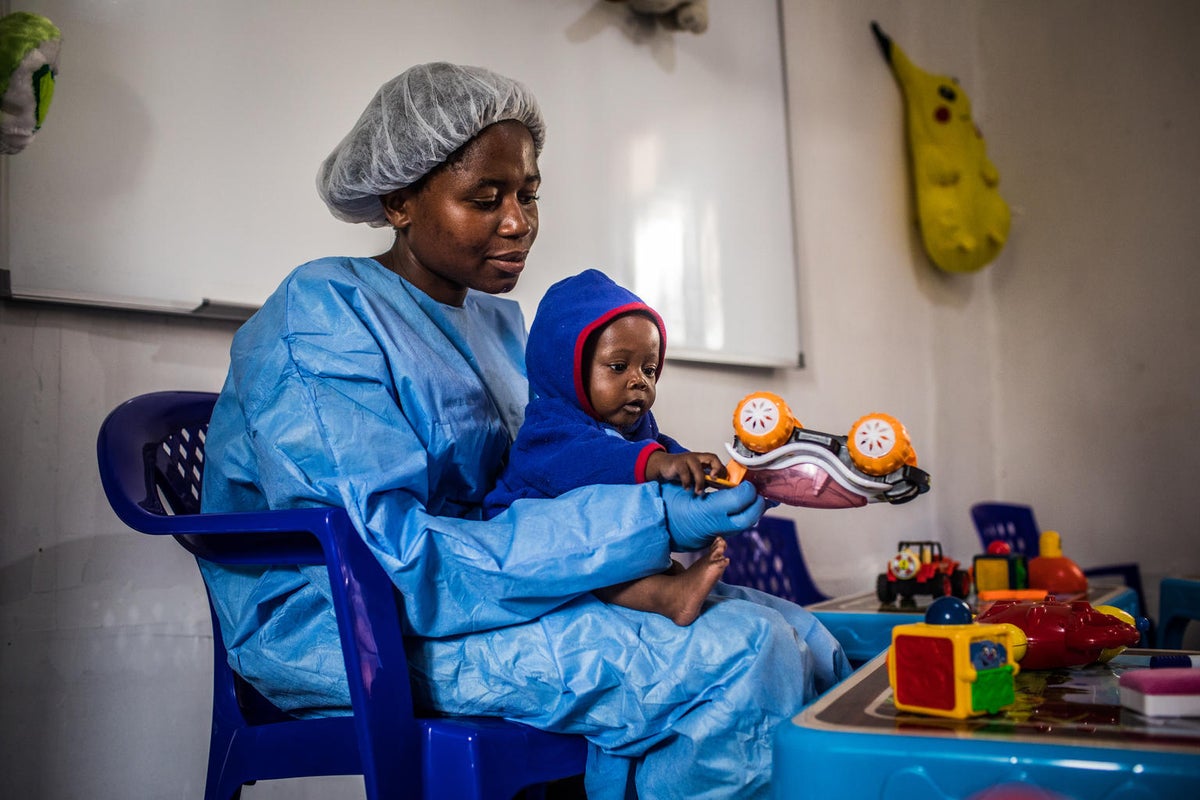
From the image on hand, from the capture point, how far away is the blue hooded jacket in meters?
1.23

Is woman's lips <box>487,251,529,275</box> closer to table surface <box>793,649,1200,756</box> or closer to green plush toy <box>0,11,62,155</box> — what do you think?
green plush toy <box>0,11,62,155</box>

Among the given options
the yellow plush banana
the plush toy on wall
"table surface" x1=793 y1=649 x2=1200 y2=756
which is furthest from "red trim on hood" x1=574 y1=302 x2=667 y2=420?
the yellow plush banana

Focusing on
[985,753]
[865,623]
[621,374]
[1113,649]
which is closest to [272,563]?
[621,374]

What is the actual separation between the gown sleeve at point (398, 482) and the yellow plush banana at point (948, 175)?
278 cm

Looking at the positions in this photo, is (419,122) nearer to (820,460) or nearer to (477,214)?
(477,214)

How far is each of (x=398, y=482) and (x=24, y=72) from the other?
0.67m

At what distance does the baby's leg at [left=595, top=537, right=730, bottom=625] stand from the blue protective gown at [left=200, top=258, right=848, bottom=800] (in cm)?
2

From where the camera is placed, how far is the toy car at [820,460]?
3.43 ft

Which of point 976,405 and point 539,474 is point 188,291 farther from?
point 976,405

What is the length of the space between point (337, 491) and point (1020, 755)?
2.37 feet

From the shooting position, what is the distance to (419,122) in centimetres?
141

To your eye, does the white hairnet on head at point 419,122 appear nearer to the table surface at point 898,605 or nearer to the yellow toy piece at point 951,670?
the yellow toy piece at point 951,670

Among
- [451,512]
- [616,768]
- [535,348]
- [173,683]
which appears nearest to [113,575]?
[173,683]

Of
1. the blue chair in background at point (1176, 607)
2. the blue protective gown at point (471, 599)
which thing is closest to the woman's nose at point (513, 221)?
the blue protective gown at point (471, 599)
